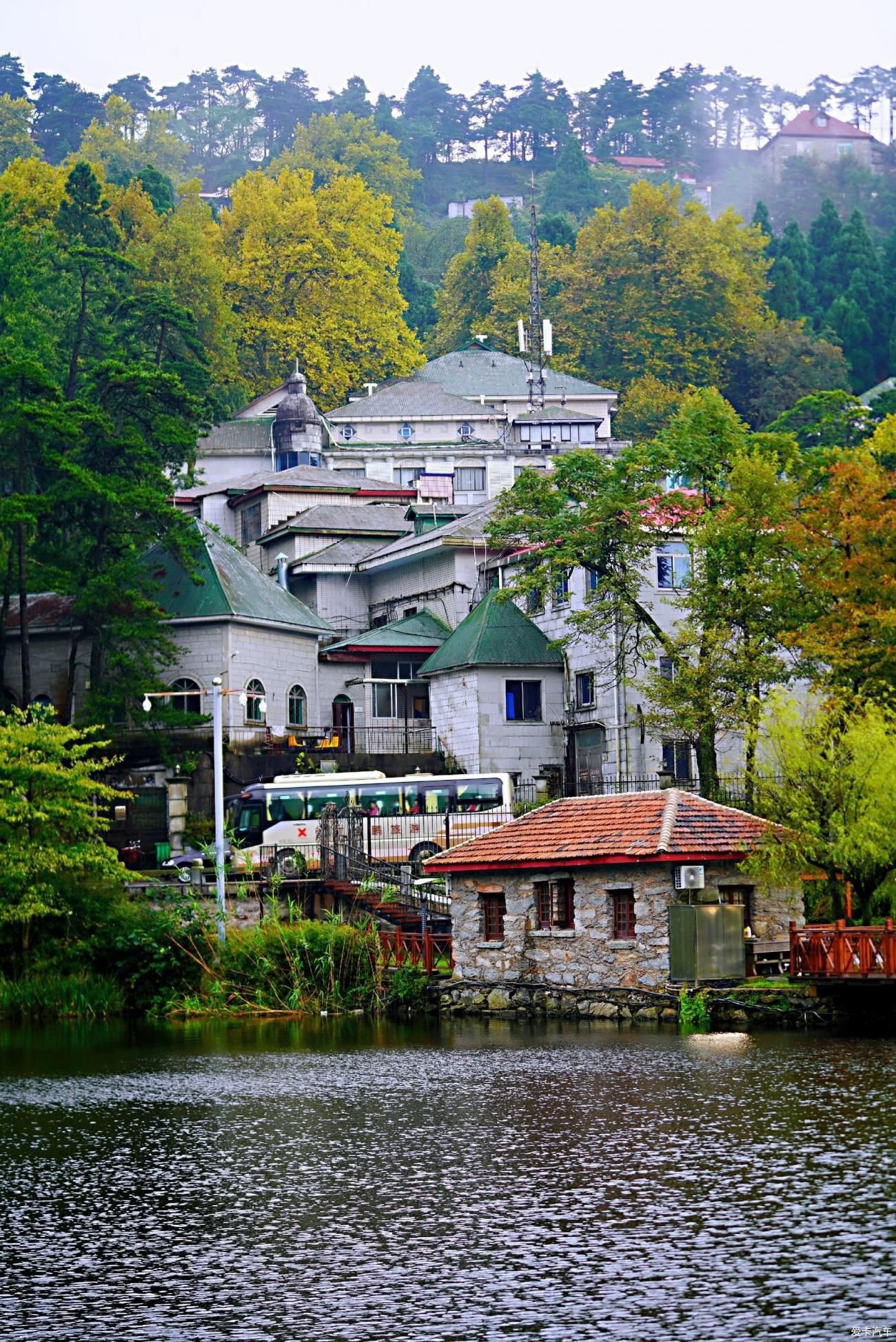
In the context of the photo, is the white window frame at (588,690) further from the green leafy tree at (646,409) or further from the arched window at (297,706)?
the green leafy tree at (646,409)

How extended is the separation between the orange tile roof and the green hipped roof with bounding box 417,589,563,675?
20328 mm

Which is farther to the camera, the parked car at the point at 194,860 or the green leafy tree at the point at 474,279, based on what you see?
the green leafy tree at the point at 474,279

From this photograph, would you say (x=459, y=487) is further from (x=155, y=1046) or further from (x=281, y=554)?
(x=155, y=1046)

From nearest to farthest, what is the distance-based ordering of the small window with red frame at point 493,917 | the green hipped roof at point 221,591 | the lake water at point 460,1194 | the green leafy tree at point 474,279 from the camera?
the lake water at point 460,1194
the small window with red frame at point 493,917
the green hipped roof at point 221,591
the green leafy tree at point 474,279

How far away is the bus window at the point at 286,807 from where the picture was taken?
55.2 meters

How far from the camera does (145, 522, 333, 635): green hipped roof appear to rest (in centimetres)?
6575

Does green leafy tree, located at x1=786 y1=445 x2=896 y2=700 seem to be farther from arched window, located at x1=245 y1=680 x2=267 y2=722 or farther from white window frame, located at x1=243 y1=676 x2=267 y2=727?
arched window, located at x1=245 y1=680 x2=267 y2=722

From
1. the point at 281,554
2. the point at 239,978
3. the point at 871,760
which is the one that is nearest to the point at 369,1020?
the point at 239,978

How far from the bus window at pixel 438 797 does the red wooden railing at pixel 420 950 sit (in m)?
9.97

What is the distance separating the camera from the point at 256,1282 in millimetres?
17812

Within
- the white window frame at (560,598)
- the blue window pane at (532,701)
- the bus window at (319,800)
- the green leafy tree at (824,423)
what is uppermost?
the green leafy tree at (824,423)

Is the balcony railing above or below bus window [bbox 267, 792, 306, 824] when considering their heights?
above

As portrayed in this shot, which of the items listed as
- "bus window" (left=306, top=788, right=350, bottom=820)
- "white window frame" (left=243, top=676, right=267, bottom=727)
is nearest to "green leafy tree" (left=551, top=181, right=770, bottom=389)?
"white window frame" (left=243, top=676, right=267, bottom=727)

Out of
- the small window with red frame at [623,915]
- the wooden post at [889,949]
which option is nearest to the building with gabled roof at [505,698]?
the small window with red frame at [623,915]
